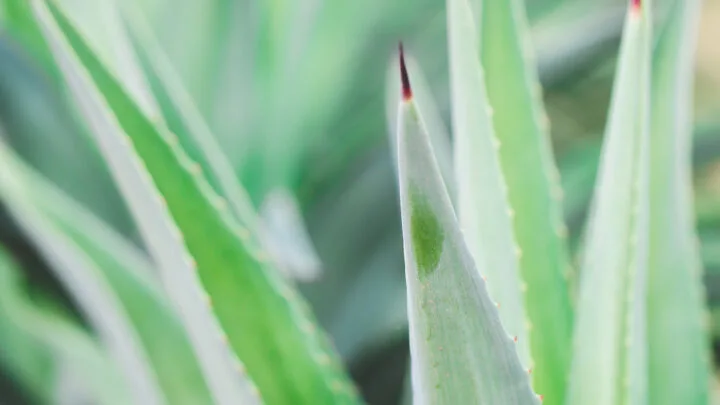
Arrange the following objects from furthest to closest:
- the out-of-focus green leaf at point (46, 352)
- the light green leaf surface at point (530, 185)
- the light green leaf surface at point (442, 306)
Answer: the out-of-focus green leaf at point (46, 352) → the light green leaf surface at point (530, 185) → the light green leaf surface at point (442, 306)

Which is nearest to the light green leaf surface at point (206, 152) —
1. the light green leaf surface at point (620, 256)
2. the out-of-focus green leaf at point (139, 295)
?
the out-of-focus green leaf at point (139, 295)

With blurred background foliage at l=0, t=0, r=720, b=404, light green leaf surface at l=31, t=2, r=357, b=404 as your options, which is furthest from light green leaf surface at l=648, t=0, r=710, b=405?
blurred background foliage at l=0, t=0, r=720, b=404

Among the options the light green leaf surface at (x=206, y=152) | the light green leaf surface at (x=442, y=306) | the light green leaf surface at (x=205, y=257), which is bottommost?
the light green leaf surface at (x=442, y=306)

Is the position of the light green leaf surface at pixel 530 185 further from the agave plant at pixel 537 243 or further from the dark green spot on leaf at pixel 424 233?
the dark green spot on leaf at pixel 424 233

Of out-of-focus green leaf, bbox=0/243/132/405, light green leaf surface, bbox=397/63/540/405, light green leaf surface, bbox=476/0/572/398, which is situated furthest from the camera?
out-of-focus green leaf, bbox=0/243/132/405

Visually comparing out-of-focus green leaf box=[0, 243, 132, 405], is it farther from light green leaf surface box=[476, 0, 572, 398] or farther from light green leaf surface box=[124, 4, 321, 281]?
light green leaf surface box=[476, 0, 572, 398]

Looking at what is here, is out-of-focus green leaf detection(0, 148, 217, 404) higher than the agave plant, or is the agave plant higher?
out-of-focus green leaf detection(0, 148, 217, 404)

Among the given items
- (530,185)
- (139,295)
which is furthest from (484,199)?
(139,295)
